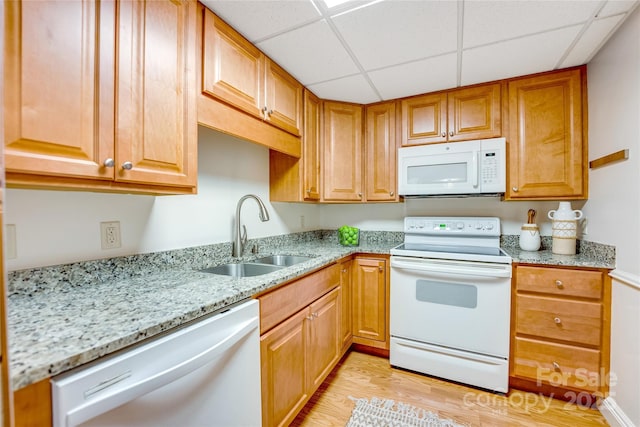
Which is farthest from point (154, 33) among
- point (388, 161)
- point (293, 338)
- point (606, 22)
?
point (606, 22)

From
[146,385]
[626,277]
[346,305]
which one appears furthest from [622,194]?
[146,385]

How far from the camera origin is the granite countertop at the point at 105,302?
1.97 ft

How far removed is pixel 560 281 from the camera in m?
1.65

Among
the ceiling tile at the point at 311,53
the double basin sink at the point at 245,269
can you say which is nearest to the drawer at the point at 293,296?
the double basin sink at the point at 245,269

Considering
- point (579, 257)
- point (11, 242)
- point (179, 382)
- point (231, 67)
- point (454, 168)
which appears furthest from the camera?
point (454, 168)

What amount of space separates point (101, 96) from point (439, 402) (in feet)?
7.44

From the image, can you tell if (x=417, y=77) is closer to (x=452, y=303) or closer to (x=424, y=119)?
(x=424, y=119)

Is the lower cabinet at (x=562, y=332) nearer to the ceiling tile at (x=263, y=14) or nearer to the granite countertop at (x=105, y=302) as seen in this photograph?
the granite countertop at (x=105, y=302)

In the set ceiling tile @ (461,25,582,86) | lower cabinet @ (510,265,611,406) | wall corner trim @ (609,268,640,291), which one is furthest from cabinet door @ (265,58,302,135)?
wall corner trim @ (609,268,640,291)

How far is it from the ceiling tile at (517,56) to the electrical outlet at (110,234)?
6.93 ft

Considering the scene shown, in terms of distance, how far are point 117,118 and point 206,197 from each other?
A: 792 mm

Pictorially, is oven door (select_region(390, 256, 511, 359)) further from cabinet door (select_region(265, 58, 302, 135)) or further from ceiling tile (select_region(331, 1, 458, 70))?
ceiling tile (select_region(331, 1, 458, 70))

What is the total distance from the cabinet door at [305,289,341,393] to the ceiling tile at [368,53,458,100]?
1563mm

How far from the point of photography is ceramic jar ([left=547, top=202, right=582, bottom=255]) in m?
1.87
